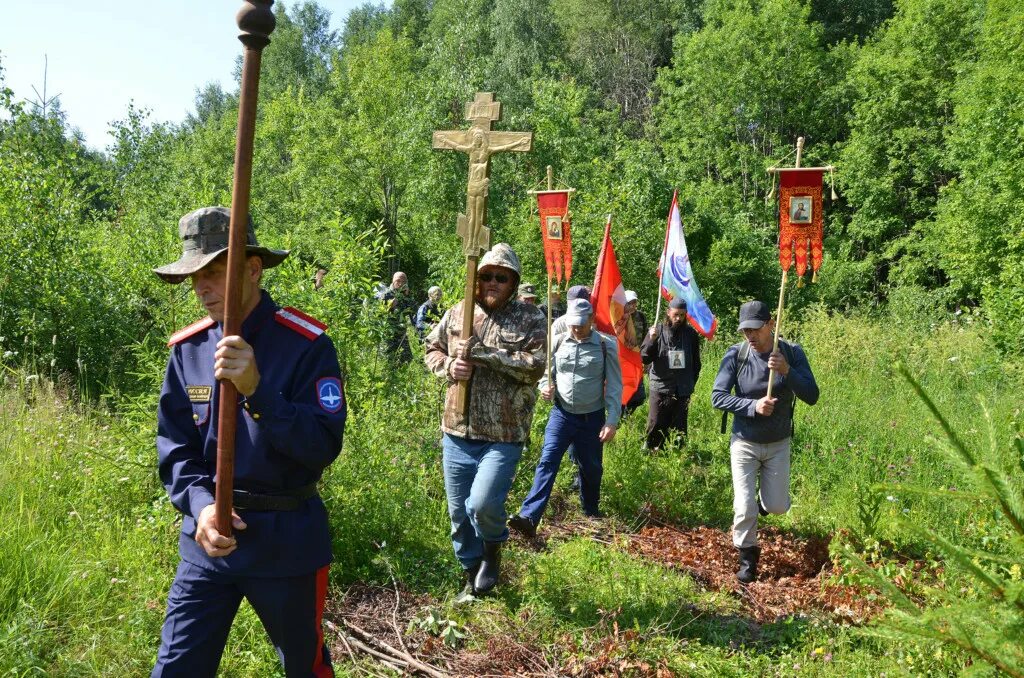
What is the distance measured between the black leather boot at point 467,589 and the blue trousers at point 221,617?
197cm

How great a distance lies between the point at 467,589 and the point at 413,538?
701mm

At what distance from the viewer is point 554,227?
766cm

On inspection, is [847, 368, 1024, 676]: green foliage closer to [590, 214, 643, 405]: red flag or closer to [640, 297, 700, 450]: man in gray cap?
[590, 214, 643, 405]: red flag

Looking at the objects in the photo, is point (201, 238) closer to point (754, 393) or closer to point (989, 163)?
point (754, 393)

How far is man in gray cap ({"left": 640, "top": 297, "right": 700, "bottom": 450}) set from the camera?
27.8 ft

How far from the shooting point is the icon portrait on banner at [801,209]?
232 inches

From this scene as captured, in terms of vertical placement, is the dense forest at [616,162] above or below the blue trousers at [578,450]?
above

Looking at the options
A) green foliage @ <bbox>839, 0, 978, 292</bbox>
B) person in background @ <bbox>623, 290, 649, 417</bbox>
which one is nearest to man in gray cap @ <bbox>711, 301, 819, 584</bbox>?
person in background @ <bbox>623, 290, 649, 417</bbox>

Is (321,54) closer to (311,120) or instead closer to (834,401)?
(311,120)

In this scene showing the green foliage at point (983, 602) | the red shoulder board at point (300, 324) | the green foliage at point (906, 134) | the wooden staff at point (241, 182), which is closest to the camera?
the green foliage at point (983, 602)

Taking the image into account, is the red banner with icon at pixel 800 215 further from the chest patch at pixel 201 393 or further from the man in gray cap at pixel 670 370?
the chest patch at pixel 201 393

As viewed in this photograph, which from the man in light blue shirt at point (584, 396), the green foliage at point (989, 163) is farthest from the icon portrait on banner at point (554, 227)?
the green foliage at point (989, 163)

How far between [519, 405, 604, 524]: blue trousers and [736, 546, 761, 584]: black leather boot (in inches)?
55.7

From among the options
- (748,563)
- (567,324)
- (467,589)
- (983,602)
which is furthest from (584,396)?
(983,602)
